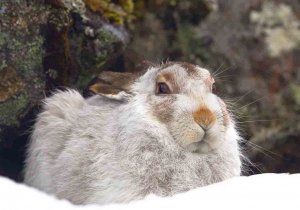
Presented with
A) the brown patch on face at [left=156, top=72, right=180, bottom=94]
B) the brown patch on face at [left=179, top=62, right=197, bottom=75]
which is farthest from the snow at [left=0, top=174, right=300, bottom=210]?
Result: the brown patch on face at [left=179, top=62, right=197, bottom=75]

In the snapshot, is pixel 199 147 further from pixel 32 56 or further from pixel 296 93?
pixel 296 93

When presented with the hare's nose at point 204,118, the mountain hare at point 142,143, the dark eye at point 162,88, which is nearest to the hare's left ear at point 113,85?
the mountain hare at point 142,143

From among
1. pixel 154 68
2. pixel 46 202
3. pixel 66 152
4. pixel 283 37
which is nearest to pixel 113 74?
pixel 154 68

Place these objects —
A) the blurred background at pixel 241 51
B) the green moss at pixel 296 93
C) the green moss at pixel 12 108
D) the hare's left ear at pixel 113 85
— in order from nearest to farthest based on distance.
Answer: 1. the hare's left ear at pixel 113 85
2. the green moss at pixel 12 108
3. the blurred background at pixel 241 51
4. the green moss at pixel 296 93

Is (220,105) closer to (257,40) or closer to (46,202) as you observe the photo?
(46,202)

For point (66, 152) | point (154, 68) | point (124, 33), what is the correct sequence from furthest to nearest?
point (124, 33), point (154, 68), point (66, 152)

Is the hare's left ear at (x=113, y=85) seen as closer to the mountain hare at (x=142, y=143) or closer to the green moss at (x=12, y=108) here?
the mountain hare at (x=142, y=143)

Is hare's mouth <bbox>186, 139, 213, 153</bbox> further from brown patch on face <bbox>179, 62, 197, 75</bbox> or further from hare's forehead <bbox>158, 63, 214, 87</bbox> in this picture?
brown patch on face <bbox>179, 62, 197, 75</bbox>
